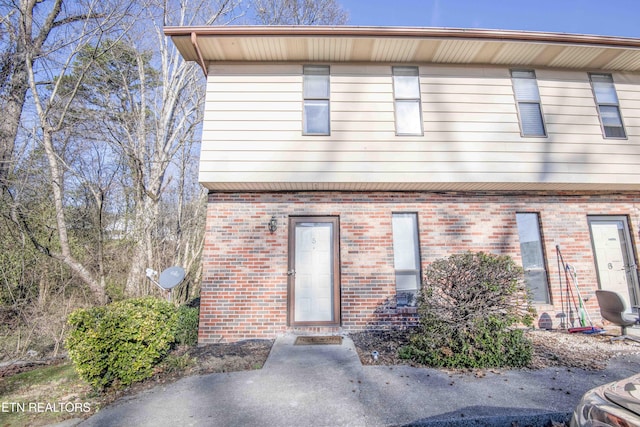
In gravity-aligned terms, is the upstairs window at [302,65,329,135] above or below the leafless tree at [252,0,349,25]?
below

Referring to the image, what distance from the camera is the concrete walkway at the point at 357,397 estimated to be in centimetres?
262

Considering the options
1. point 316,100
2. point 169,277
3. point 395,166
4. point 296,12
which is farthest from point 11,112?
point 296,12

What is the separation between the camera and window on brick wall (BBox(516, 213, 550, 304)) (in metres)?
5.70

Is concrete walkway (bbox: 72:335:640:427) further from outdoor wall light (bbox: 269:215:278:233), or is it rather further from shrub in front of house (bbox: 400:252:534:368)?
outdoor wall light (bbox: 269:215:278:233)

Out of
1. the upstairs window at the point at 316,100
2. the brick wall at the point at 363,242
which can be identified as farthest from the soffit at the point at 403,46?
the brick wall at the point at 363,242

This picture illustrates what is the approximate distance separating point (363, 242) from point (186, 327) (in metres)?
3.43

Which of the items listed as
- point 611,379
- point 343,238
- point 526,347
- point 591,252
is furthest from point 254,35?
point 591,252

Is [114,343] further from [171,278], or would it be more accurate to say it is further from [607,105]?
[607,105]

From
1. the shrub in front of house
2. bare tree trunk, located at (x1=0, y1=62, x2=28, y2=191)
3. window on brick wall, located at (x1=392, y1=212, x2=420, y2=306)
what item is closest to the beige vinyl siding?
window on brick wall, located at (x1=392, y1=212, x2=420, y2=306)

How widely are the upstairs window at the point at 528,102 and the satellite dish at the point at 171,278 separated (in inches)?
276

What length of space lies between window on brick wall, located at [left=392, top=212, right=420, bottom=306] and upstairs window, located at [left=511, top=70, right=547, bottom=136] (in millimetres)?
2785

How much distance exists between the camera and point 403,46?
18.0 ft

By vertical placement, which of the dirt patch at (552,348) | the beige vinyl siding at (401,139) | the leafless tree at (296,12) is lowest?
the dirt patch at (552,348)

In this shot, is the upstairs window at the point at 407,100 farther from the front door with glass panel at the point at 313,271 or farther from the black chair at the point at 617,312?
the black chair at the point at 617,312
